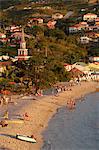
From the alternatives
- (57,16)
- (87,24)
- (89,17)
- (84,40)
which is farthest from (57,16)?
(84,40)

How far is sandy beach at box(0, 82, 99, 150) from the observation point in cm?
1845

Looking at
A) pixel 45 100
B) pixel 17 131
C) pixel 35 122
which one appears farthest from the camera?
pixel 45 100

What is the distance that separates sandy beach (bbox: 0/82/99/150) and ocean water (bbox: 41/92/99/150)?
36 cm

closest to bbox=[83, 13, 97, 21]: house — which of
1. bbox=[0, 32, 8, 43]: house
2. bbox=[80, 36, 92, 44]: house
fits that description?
bbox=[80, 36, 92, 44]: house

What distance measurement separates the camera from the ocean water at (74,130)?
19.1 metres

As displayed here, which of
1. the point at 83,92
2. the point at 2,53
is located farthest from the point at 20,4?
the point at 83,92

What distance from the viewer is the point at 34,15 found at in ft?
313

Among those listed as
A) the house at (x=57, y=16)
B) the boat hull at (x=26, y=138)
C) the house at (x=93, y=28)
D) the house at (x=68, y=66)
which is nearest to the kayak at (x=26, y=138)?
the boat hull at (x=26, y=138)

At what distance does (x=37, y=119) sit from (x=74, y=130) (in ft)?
9.10

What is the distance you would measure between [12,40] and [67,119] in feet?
127

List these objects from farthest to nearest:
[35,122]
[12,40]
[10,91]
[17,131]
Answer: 1. [12,40]
2. [10,91]
3. [35,122]
4. [17,131]

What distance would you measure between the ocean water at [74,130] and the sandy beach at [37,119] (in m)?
0.36

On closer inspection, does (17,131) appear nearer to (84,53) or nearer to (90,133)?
(90,133)

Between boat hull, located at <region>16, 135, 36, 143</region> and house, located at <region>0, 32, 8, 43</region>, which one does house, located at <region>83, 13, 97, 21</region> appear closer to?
house, located at <region>0, 32, 8, 43</region>
